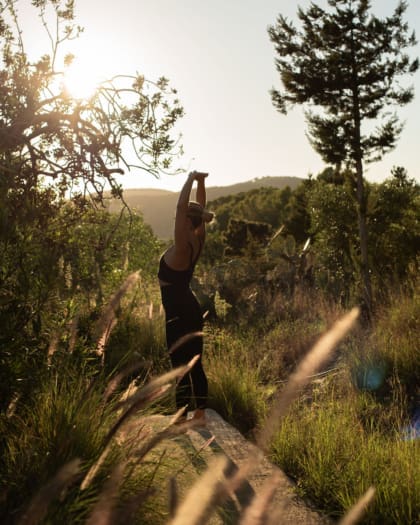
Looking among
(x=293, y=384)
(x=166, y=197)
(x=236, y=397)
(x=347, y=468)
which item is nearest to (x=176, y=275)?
(x=236, y=397)

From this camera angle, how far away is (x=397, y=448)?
3.60 m

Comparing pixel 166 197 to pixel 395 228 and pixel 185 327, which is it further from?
pixel 185 327

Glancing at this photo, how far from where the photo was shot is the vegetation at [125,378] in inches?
66.6

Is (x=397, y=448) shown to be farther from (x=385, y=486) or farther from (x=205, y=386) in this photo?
(x=205, y=386)

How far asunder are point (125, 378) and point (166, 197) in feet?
517

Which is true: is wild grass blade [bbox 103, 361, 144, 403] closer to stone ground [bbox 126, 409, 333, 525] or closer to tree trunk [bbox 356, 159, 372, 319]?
stone ground [bbox 126, 409, 333, 525]

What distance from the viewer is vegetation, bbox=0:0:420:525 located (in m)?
1.69

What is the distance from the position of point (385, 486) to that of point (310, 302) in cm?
764

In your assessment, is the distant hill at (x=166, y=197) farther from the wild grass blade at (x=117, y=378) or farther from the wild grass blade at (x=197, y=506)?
the wild grass blade at (x=197, y=506)

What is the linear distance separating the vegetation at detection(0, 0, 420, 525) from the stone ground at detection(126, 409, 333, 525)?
8 centimetres

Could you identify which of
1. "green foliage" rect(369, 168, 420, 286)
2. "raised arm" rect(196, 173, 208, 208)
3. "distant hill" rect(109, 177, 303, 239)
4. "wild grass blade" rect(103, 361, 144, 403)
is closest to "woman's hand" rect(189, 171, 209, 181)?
"raised arm" rect(196, 173, 208, 208)

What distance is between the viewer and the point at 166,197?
162125mm

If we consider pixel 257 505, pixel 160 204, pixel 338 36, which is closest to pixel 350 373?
pixel 257 505

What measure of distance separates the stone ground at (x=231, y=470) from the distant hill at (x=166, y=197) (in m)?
123
